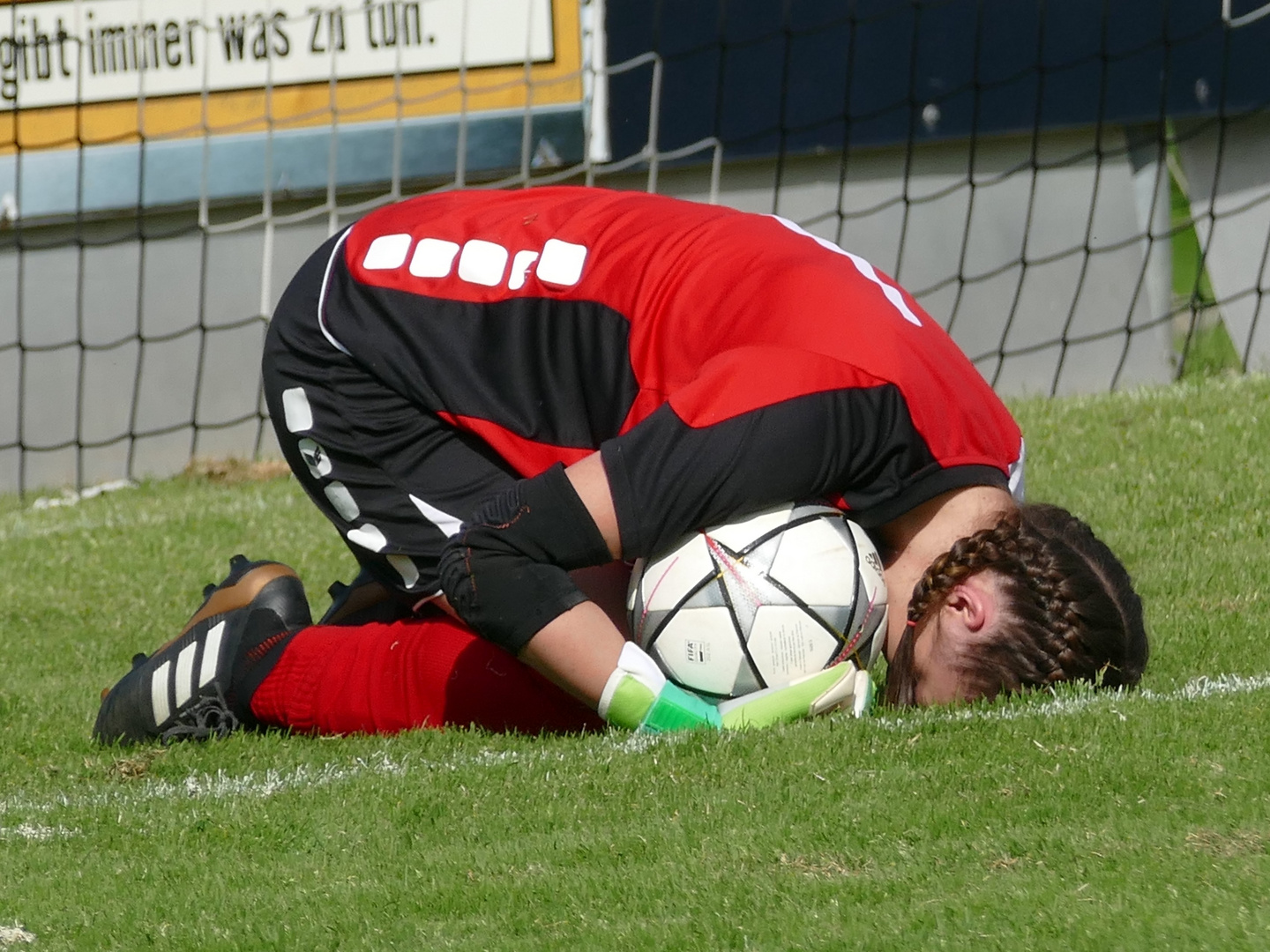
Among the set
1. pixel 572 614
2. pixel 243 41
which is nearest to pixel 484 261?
pixel 572 614

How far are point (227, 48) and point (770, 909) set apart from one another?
6117 mm

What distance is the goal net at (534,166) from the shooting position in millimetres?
7051

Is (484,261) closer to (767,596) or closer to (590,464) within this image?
(590,464)

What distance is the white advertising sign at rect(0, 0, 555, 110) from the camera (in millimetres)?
7285

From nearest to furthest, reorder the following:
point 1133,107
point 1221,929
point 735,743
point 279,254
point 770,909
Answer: point 1221,929 < point 770,909 < point 735,743 < point 1133,107 < point 279,254

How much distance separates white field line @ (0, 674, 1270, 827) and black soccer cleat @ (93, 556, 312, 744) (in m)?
0.29

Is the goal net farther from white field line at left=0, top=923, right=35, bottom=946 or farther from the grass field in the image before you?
white field line at left=0, top=923, right=35, bottom=946

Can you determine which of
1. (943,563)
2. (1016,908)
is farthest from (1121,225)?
(1016,908)

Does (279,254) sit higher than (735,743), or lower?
lower

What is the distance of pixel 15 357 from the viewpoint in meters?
7.47

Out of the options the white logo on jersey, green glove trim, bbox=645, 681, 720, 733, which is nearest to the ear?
green glove trim, bbox=645, 681, 720, 733

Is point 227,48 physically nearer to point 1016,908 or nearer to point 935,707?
point 935,707

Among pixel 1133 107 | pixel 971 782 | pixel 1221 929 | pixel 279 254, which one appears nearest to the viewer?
pixel 1221 929

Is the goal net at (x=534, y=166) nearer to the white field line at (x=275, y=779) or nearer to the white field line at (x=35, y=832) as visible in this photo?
the white field line at (x=275, y=779)
